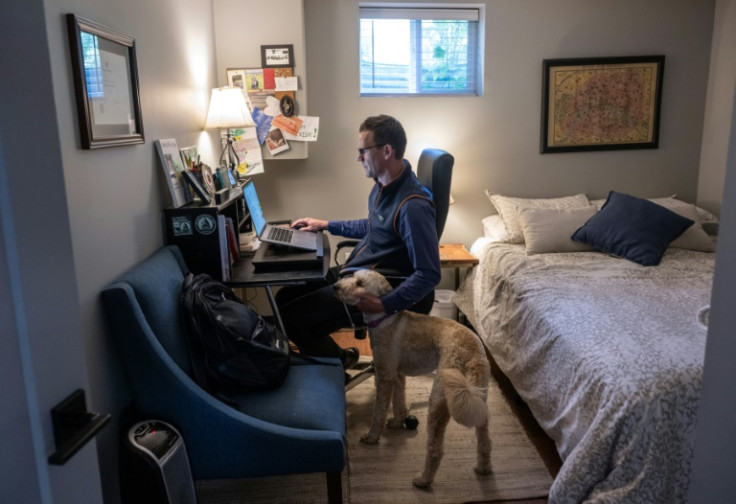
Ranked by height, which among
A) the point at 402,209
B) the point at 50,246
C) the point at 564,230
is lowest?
the point at 564,230

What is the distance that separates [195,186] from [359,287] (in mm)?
790

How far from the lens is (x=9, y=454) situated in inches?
27.9

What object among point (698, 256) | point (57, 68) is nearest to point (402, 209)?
point (57, 68)

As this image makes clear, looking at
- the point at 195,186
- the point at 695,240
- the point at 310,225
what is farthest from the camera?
the point at 695,240

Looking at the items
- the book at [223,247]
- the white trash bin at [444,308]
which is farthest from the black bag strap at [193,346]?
the white trash bin at [444,308]

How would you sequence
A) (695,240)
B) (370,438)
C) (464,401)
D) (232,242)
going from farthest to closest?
(695,240), (232,242), (370,438), (464,401)

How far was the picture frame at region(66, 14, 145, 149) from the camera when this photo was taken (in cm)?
155

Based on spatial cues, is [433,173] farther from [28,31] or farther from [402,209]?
[28,31]

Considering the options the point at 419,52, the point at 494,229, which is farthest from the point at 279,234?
the point at 419,52

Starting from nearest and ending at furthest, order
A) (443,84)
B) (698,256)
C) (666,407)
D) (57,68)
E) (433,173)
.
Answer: (57,68) → (666,407) → (433,173) → (698,256) → (443,84)

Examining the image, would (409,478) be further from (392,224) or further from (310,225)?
(310,225)

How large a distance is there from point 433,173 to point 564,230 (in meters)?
1.14

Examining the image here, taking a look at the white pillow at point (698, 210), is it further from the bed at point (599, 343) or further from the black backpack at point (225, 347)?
the black backpack at point (225, 347)

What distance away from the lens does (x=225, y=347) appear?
1.81 m
